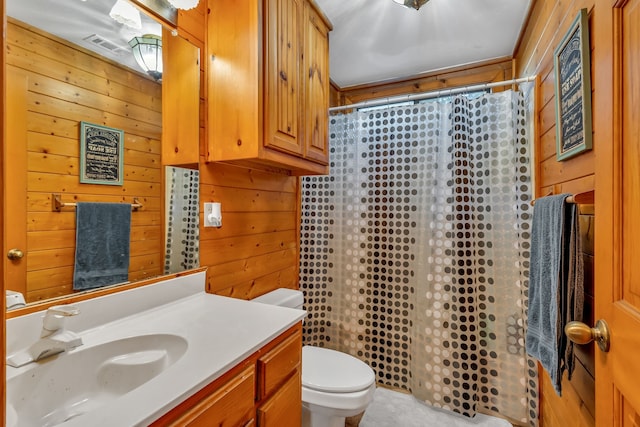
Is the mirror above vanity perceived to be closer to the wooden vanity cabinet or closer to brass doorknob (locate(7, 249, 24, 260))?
brass doorknob (locate(7, 249, 24, 260))

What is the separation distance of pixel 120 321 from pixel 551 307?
1522 millimetres

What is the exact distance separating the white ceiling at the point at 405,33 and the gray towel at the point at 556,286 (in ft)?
3.89

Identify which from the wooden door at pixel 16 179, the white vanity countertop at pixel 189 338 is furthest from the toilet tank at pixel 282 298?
the wooden door at pixel 16 179

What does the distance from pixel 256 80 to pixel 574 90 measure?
119 centimetres

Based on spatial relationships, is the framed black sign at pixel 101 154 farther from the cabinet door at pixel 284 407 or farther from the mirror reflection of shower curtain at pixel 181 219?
the cabinet door at pixel 284 407

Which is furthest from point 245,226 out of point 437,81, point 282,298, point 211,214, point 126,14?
point 437,81

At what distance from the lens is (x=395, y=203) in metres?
1.99

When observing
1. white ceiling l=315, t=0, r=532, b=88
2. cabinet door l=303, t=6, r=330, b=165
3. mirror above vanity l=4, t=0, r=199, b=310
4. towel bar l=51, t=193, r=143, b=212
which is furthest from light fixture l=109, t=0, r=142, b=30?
white ceiling l=315, t=0, r=532, b=88

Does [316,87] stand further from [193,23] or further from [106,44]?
[106,44]

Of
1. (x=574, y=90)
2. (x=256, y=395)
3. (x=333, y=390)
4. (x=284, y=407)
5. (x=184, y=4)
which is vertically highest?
(x=184, y=4)

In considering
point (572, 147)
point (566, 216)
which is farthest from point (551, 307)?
point (572, 147)

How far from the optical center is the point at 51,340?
2.57ft

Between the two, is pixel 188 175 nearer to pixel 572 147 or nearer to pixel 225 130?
pixel 225 130

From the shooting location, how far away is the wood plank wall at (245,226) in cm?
138
